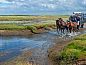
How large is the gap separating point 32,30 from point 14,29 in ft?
10.6

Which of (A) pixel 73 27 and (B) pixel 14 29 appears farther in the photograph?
(B) pixel 14 29

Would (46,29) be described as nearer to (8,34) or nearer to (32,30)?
(32,30)

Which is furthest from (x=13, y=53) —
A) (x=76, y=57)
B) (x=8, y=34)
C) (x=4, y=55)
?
(x=8, y=34)

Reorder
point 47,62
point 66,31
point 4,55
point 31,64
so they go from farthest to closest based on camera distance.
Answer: point 66,31 < point 4,55 < point 47,62 < point 31,64

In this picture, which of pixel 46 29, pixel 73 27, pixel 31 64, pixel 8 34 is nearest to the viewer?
pixel 31 64

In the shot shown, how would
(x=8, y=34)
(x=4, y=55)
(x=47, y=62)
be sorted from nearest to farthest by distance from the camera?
(x=47, y=62), (x=4, y=55), (x=8, y=34)

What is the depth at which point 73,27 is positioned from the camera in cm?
3778

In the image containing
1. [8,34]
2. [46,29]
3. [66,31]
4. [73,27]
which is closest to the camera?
[73,27]

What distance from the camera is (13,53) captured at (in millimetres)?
23766

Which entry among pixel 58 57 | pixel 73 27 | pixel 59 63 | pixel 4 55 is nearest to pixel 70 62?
pixel 59 63

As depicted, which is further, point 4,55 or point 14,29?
point 14,29

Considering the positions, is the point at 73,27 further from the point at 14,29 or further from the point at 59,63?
the point at 59,63

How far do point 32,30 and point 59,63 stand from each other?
2749 centimetres

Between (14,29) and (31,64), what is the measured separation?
28.7m
